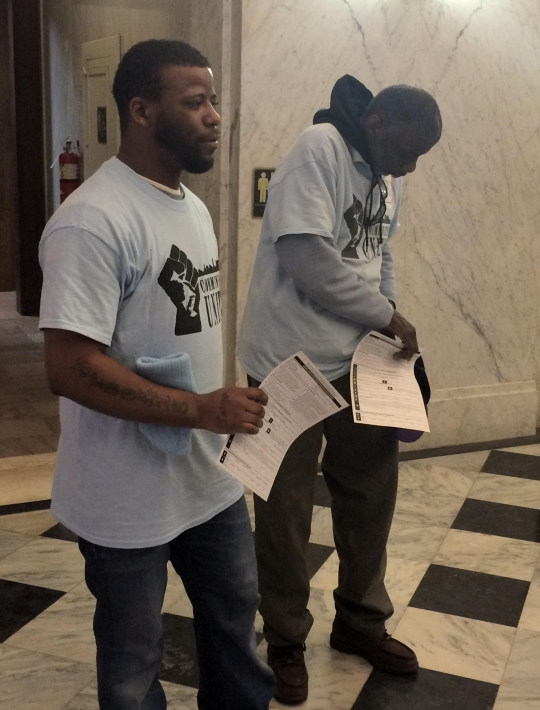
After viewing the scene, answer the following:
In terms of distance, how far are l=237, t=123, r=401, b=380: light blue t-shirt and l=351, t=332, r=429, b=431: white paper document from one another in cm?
4

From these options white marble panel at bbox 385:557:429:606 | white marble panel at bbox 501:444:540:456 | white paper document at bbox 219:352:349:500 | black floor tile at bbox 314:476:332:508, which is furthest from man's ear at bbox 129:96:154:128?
white marble panel at bbox 501:444:540:456

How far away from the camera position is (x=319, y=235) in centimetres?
181

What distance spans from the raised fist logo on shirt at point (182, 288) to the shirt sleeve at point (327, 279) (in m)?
0.50

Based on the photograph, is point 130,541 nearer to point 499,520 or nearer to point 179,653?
point 179,653

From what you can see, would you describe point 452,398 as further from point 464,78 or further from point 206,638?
point 206,638

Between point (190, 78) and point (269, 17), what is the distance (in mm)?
1995

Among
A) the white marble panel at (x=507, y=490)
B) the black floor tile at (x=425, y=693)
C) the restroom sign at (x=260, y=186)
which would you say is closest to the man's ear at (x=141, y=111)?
the black floor tile at (x=425, y=693)

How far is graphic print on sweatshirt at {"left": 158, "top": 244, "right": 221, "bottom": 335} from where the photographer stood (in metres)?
1.32

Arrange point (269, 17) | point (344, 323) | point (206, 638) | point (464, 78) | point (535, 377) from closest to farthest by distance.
Result: point (206, 638) → point (344, 323) → point (269, 17) → point (464, 78) → point (535, 377)

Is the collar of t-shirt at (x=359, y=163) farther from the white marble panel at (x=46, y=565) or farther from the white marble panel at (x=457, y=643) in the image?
the white marble panel at (x=46, y=565)

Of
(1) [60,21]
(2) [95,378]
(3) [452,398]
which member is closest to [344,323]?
(2) [95,378]

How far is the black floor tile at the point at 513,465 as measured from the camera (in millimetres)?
3636

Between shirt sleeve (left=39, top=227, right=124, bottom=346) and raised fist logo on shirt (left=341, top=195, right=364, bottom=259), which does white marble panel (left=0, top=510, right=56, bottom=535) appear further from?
shirt sleeve (left=39, top=227, right=124, bottom=346)

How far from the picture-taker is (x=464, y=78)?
3.70m
